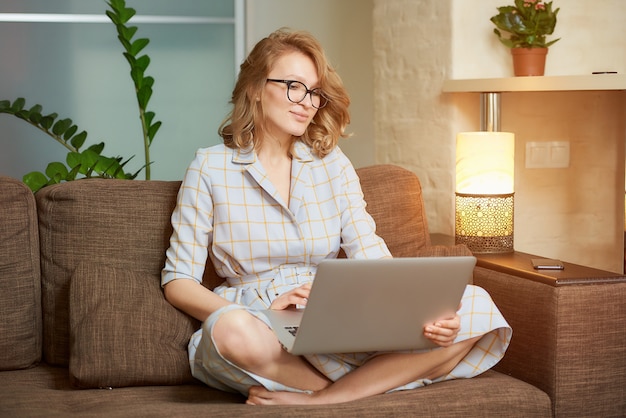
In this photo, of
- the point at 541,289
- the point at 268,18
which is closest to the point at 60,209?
the point at 541,289

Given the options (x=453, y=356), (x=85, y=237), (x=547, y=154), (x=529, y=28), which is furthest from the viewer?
(x=547, y=154)

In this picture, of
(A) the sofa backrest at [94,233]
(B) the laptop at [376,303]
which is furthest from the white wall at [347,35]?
(B) the laptop at [376,303]

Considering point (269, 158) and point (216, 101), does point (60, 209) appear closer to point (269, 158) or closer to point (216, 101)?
point (269, 158)

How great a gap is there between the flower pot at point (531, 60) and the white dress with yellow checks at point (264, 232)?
91 centimetres

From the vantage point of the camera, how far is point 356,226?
242 cm

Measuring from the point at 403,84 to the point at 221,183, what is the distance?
1.24 metres

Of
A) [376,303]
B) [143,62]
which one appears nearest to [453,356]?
[376,303]

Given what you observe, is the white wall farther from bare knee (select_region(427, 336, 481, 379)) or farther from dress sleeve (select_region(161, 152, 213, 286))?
bare knee (select_region(427, 336, 481, 379))

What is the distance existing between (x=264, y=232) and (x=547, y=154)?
139 cm

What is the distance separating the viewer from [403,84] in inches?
133

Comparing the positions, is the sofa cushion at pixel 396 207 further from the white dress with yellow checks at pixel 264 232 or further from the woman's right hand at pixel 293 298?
the woman's right hand at pixel 293 298

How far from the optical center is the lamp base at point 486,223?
2809 mm

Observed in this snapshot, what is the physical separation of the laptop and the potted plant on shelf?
1311 mm

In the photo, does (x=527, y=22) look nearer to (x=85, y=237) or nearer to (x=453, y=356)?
(x=453, y=356)
